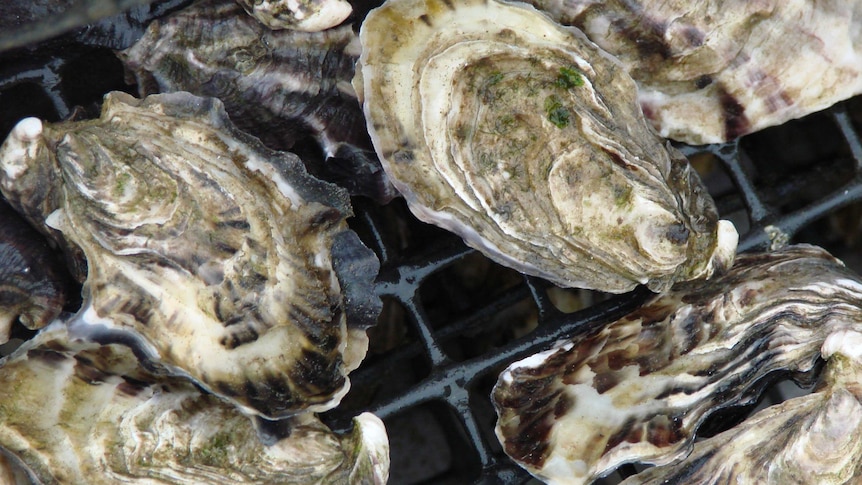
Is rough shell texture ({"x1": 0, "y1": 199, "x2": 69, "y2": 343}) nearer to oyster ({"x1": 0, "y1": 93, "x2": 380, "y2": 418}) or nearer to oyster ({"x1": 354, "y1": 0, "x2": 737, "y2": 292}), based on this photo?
oyster ({"x1": 0, "y1": 93, "x2": 380, "y2": 418})

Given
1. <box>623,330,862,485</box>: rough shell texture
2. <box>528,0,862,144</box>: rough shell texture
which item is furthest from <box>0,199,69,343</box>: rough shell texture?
<box>623,330,862,485</box>: rough shell texture

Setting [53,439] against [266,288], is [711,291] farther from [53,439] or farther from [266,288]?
[53,439]

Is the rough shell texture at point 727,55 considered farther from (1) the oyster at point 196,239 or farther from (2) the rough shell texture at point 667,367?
(1) the oyster at point 196,239

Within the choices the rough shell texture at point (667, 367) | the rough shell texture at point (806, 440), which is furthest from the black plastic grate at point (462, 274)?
the rough shell texture at point (806, 440)

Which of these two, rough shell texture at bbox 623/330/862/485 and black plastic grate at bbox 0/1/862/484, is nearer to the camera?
rough shell texture at bbox 623/330/862/485

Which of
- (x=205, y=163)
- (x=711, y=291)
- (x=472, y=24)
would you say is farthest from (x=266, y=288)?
(x=711, y=291)

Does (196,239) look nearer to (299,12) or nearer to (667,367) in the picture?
(299,12)
